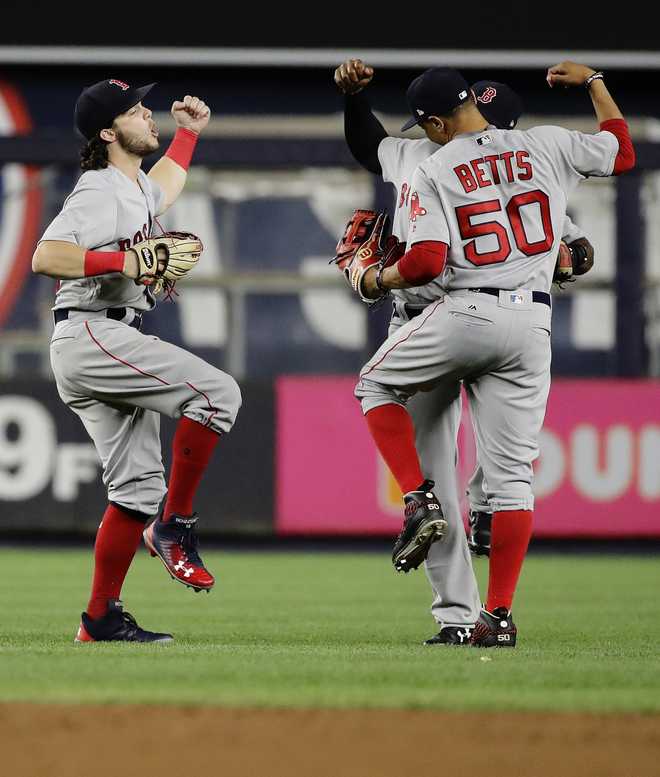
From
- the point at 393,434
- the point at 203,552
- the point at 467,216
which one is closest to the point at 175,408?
the point at 393,434

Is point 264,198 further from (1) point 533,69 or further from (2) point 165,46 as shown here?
(1) point 533,69

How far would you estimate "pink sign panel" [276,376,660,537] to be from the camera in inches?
410

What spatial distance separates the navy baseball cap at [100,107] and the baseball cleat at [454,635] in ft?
7.03

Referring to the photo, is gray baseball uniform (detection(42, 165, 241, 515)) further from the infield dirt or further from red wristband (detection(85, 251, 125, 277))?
the infield dirt

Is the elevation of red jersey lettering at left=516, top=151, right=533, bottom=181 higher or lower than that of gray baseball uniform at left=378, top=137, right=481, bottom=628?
higher

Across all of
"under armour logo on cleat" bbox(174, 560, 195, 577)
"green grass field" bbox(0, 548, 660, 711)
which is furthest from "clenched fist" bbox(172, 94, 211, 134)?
"green grass field" bbox(0, 548, 660, 711)

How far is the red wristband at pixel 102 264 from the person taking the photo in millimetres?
4875

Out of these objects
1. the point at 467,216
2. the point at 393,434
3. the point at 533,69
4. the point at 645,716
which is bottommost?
the point at 645,716

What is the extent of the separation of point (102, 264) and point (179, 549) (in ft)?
3.24

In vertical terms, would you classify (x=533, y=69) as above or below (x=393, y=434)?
above

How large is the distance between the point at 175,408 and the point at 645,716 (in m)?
2.09

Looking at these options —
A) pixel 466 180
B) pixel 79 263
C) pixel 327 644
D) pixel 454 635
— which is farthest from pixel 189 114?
pixel 454 635

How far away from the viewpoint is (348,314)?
12.3 m

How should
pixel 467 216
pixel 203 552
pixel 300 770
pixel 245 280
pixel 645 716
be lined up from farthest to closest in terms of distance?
pixel 245 280 → pixel 203 552 → pixel 467 216 → pixel 645 716 → pixel 300 770
